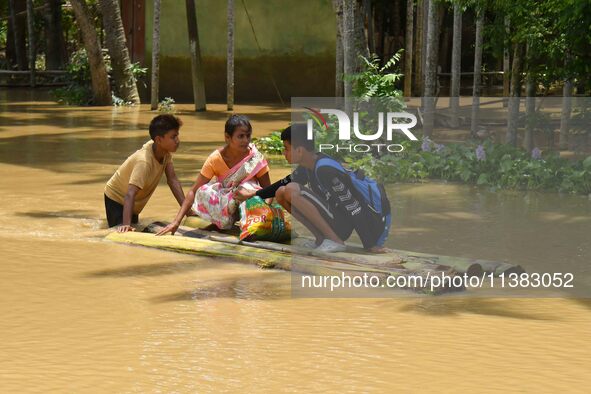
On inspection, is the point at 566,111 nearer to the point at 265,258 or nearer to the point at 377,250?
the point at 377,250

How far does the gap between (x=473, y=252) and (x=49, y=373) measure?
3.96 meters

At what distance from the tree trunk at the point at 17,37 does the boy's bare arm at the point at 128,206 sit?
63.2ft

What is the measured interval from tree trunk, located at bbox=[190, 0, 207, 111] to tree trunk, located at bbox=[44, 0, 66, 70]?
712 cm

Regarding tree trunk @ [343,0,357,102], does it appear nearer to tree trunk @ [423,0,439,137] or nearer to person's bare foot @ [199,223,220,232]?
tree trunk @ [423,0,439,137]

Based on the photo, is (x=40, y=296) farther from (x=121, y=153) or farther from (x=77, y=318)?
(x=121, y=153)

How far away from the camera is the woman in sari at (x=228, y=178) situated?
8.20 m

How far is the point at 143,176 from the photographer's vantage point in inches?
341

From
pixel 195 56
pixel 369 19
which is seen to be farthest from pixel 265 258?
pixel 369 19

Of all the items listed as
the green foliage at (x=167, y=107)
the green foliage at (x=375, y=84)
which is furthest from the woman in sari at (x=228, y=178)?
the green foliage at (x=167, y=107)

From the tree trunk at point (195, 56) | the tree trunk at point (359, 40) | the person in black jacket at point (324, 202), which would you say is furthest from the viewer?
the tree trunk at point (195, 56)

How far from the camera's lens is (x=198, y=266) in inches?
302

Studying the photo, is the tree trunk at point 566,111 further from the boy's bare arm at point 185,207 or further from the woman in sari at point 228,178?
the boy's bare arm at point 185,207

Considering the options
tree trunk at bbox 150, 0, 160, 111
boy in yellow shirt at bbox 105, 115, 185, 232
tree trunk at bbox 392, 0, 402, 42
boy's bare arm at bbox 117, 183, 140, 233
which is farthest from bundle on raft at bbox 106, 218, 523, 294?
tree trunk at bbox 392, 0, 402, 42

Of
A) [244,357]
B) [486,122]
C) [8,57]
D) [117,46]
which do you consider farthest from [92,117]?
[244,357]
